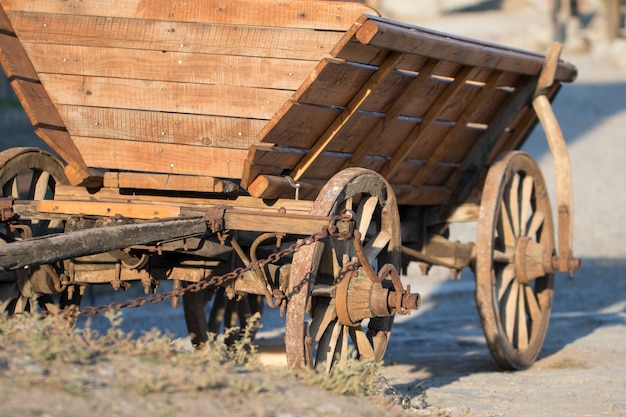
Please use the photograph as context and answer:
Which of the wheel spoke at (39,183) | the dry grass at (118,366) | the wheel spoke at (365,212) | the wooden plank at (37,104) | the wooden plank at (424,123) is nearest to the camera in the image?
the dry grass at (118,366)

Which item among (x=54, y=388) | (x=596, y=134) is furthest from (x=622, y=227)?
(x=54, y=388)

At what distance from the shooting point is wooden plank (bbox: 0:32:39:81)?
5.20m

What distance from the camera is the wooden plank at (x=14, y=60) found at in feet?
17.1

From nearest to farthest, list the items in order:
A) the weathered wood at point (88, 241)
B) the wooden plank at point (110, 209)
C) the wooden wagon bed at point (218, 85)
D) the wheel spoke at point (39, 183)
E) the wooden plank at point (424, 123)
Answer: the weathered wood at point (88, 241)
the wooden plank at point (110, 209)
the wooden wagon bed at point (218, 85)
the wheel spoke at point (39, 183)
the wooden plank at point (424, 123)

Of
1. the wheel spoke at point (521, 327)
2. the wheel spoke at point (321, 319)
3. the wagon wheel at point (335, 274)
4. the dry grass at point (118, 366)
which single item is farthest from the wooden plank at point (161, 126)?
the wheel spoke at point (521, 327)

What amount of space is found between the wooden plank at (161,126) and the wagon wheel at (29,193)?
28cm

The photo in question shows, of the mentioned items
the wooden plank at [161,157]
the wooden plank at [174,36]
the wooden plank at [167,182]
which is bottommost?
the wooden plank at [167,182]

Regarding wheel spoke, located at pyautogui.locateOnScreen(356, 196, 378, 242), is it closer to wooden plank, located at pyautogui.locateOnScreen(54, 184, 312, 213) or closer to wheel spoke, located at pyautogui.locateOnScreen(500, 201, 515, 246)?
wooden plank, located at pyautogui.locateOnScreen(54, 184, 312, 213)

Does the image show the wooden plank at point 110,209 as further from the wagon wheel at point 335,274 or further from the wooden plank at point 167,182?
the wagon wheel at point 335,274

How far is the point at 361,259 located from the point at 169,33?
62.0 inches

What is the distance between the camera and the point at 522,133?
7.36 metres

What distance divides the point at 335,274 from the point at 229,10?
144 cm

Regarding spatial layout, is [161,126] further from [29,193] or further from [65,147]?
[29,193]

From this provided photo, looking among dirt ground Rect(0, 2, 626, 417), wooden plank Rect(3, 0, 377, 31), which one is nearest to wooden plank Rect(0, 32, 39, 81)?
wooden plank Rect(3, 0, 377, 31)
